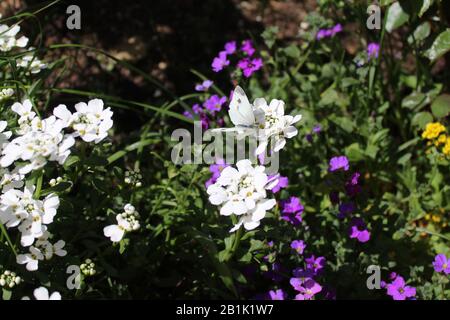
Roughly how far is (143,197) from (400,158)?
1127 mm

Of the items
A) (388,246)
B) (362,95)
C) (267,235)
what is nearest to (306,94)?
(362,95)

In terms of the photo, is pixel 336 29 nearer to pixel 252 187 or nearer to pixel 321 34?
pixel 321 34

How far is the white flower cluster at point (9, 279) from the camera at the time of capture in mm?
1875

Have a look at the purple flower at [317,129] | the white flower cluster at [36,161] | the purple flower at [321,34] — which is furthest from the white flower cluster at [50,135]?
the purple flower at [321,34]

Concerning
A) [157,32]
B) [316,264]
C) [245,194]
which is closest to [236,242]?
[245,194]

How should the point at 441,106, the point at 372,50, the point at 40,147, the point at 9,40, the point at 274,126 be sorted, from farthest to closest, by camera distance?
the point at 372,50 < the point at 441,106 < the point at 9,40 < the point at 274,126 < the point at 40,147

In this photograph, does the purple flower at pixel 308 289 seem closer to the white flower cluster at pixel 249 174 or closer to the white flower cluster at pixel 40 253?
the white flower cluster at pixel 249 174

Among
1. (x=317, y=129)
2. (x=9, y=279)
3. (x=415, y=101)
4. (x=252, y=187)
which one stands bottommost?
(x=9, y=279)

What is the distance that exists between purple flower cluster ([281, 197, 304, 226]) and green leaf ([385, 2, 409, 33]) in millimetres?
950

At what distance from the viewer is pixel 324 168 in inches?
109

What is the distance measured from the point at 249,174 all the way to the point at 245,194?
0.06 metres

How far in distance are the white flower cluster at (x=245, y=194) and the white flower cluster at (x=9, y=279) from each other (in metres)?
0.61

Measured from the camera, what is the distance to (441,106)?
2.74m

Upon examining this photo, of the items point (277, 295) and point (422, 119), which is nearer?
point (277, 295)
